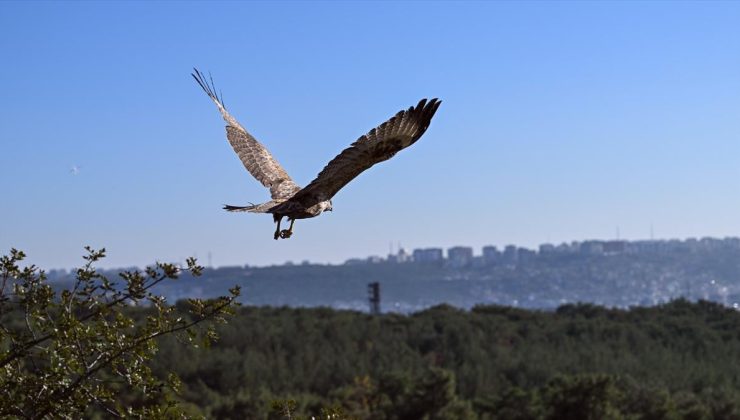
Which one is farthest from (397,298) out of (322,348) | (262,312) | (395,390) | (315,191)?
(315,191)

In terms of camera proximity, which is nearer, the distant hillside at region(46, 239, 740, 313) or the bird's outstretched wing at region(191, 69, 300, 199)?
the bird's outstretched wing at region(191, 69, 300, 199)

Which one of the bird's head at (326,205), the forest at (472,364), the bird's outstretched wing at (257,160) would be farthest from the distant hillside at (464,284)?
the bird's head at (326,205)

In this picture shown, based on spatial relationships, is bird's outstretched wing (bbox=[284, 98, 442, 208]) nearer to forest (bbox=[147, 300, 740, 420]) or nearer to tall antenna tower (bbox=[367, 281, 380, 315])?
forest (bbox=[147, 300, 740, 420])

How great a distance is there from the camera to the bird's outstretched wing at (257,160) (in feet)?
25.6

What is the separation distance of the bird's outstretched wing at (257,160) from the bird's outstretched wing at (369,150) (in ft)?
1.42

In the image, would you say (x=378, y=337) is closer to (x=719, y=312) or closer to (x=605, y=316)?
(x=605, y=316)

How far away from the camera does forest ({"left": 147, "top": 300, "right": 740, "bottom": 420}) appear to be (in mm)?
30703

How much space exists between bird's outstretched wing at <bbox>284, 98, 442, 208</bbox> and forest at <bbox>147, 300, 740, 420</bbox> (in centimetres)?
1527

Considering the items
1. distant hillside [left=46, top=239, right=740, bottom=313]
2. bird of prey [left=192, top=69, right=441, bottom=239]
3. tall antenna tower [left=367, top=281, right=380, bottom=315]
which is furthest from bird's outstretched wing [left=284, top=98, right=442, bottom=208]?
distant hillside [left=46, top=239, right=740, bottom=313]

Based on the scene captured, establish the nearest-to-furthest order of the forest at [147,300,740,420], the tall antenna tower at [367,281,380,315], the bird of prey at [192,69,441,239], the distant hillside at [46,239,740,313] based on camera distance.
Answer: the bird of prey at [192,69,441,239], the forest at [147,300,740,420], the tall antenna tower at [367,281,380,315], the distant hillside at [46,239,740,313]

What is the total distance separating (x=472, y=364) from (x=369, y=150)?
117 feet

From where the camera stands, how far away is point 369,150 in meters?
Answer: 7.11

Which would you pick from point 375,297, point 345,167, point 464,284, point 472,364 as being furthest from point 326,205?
point 464,284

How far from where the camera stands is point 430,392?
101ft
